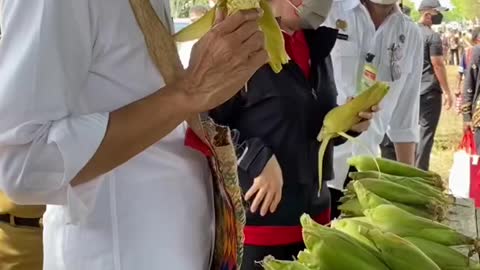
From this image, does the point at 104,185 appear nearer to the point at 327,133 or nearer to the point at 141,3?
the point at 141,3

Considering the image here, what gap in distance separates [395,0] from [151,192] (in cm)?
166

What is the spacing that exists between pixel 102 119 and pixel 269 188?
2.84ft

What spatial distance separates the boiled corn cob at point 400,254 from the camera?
109cm

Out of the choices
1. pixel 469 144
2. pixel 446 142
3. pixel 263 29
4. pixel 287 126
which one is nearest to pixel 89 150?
pixel 263 29

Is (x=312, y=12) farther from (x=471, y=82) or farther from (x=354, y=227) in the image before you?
(x=471, y=82)

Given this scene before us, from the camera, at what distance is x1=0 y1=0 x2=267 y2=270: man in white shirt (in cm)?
79

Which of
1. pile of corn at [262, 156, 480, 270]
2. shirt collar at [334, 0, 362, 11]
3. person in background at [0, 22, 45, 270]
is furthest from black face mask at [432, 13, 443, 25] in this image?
person in background at [0, 22, 45, 270]

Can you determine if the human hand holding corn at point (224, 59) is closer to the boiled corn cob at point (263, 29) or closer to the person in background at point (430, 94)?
the boiled corn cob at point (263, 29)

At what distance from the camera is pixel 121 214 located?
890 millimetres

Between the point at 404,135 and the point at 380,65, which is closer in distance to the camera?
the point at 380,65

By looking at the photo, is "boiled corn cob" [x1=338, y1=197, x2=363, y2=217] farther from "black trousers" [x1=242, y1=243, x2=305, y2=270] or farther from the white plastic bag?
the white plastic bag

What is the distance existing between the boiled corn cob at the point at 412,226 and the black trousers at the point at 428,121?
3.61 m

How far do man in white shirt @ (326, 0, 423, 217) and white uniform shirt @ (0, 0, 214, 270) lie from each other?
1369 mm

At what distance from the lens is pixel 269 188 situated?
164 cm
